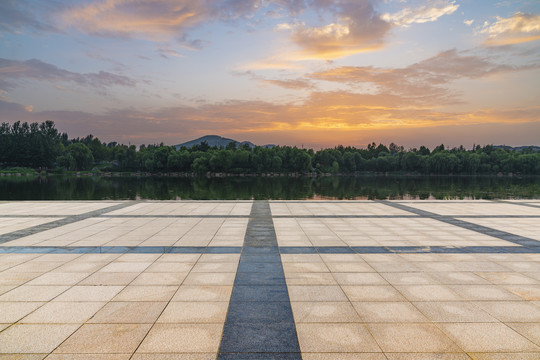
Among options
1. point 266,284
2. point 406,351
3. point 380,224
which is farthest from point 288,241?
point 406,351

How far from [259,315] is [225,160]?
122193 mm

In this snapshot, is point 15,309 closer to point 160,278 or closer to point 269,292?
point 160,278

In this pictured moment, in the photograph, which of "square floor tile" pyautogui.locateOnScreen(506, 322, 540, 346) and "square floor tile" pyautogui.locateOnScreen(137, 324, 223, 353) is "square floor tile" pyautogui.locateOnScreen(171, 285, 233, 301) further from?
"square floor tile" pyautogui.locateOnScreen(506, 322, 540, 346)

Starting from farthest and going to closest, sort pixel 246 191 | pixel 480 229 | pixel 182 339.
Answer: pixel 246 191
pixel 480 229
pixel 182 339

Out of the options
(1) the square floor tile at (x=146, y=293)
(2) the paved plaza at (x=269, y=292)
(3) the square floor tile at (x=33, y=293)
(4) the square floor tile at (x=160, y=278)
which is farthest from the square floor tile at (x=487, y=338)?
(3) the square floor tile at (x=33, y=293)

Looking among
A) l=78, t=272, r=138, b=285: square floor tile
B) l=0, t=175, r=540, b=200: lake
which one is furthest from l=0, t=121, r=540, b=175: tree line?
l=78, t=272, r=138, b=285: square floor tile

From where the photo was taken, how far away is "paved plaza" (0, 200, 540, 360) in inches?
154

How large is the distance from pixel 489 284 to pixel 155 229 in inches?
360

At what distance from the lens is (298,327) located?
170 inches

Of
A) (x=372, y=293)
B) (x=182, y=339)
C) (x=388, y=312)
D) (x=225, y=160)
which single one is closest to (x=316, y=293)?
(x=372, y=293)

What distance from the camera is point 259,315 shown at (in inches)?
184

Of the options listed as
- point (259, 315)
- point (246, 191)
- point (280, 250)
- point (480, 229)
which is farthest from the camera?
point (246, 191)

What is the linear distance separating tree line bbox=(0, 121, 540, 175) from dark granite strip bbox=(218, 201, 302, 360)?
119562 millimetres

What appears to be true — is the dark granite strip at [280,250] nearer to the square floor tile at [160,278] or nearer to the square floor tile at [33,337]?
the square floor tile at [160,278]
